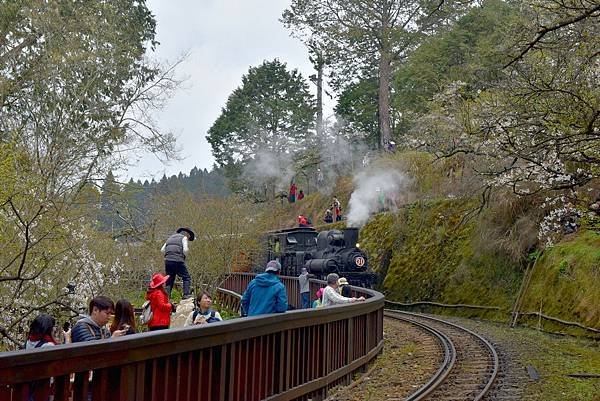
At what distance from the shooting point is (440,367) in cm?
1202

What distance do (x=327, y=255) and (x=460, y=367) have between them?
1405 centimetres

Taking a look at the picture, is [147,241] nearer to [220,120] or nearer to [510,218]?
[510,218]

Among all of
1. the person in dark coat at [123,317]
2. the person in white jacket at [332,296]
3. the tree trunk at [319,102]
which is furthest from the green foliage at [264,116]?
the person in dark coat at [123,317]

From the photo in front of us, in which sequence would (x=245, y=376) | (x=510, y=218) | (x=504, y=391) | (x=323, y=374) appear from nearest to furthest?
(x=245, y=376) → (x=323, y=374) → (x=504, y=391) → (x=510, y=218)

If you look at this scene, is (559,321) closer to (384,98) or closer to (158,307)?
(158,307)

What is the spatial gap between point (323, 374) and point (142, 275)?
569 inches

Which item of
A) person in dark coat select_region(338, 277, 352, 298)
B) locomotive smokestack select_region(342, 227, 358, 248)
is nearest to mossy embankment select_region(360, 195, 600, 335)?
locomotive smokestack select_region(342, 227, 358, 248)

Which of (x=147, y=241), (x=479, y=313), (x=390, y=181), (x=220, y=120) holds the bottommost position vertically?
(x=479, y=313)

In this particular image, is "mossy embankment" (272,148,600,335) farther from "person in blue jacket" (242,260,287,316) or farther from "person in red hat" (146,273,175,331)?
"person in red hat" (146,273,175,331)

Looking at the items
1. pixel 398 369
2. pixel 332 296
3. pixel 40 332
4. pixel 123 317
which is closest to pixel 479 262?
pixel 398 369

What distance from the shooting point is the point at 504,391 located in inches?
395

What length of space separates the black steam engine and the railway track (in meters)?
6.80

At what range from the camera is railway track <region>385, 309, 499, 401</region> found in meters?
9.70

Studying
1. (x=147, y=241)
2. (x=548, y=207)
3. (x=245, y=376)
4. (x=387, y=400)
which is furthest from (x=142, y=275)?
(x=245, y=376)
